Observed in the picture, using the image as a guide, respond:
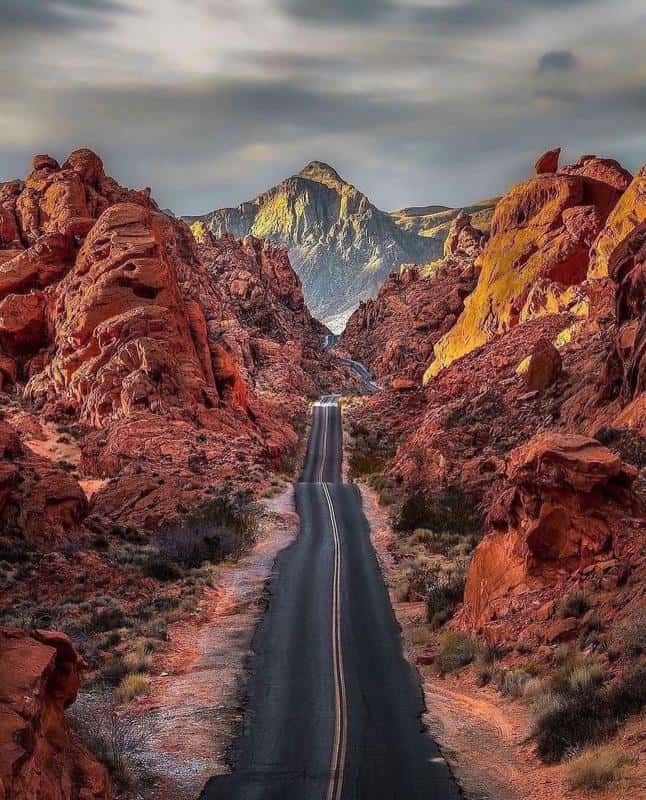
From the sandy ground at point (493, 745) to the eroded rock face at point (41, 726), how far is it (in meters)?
6.59

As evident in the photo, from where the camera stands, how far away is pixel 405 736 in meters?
16.2

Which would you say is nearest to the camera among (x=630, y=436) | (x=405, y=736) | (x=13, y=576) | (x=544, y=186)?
(x=405, y=736)

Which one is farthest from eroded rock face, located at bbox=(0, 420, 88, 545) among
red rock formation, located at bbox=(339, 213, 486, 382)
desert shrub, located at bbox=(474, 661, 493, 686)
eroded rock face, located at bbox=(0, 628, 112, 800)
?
red rock formation, located at bbox=(339, 213, 486, 382)

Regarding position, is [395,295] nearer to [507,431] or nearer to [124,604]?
[507,431]

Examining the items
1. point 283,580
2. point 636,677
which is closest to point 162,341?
point 283,580

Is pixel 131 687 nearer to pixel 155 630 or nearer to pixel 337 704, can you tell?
pixel 155 630

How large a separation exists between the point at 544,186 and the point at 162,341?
40.0m

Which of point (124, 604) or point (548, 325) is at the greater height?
point (548, 325)

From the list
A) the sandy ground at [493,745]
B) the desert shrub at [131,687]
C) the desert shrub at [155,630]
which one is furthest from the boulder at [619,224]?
the desert shrub at [131,687]

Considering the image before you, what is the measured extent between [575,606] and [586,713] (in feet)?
15.3

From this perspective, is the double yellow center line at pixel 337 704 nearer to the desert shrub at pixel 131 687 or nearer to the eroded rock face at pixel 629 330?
the desert shrub at pixel 131 687

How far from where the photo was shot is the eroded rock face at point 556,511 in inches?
800

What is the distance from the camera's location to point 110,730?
15812 millimetres

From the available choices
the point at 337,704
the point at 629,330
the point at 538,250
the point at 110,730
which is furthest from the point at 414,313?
the point at 110,730
